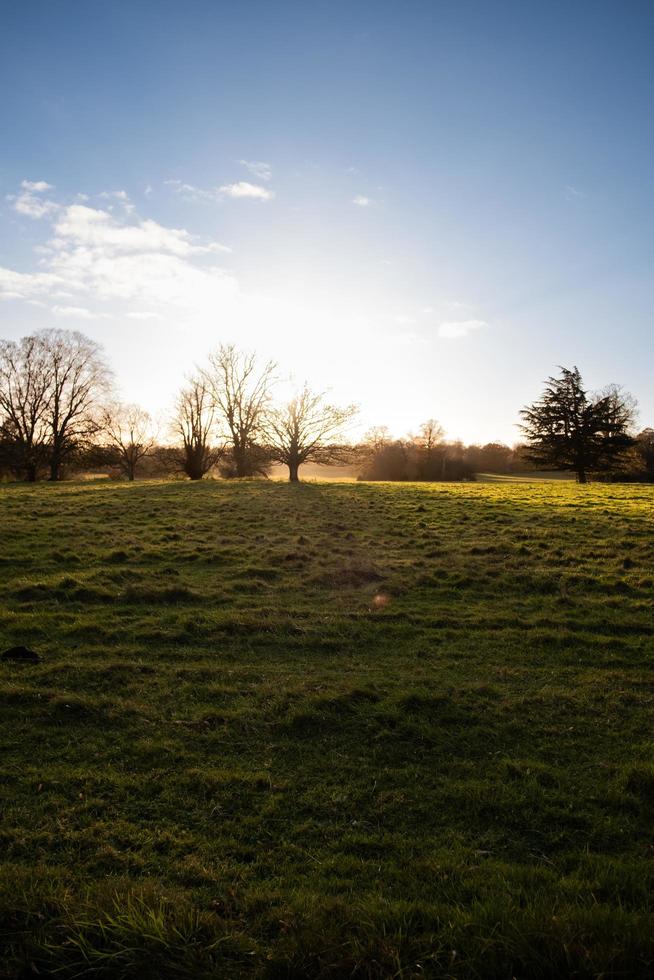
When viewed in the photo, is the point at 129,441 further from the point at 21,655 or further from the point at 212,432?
the point at 21,655

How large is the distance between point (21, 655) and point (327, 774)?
542cm

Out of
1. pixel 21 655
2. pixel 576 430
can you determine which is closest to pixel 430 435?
pixel 576 430

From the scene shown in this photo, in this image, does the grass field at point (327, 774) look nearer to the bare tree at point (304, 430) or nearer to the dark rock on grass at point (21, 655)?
the dark rock on grass at point (21, 655)

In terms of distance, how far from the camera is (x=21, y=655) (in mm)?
8469

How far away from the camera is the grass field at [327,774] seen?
348 cm

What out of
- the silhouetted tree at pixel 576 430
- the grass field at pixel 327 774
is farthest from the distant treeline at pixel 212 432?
the grass field at pixel 327 774

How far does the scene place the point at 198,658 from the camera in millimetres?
8891

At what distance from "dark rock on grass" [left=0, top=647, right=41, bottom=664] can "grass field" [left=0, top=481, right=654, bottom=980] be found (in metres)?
0.23

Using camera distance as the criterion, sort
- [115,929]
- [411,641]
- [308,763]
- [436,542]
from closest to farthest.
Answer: [115,929], [308,763], [411,641], [436,542]

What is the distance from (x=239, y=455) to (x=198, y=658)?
46.2 m

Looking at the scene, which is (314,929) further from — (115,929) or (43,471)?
(43,471)

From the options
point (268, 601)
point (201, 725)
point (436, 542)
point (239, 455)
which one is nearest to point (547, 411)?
point (239, 455)

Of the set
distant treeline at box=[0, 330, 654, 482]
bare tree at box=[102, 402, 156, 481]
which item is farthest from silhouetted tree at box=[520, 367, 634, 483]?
bare tree at box=[102, 402, 156, 481]

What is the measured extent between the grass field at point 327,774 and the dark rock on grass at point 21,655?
233 millimetres
